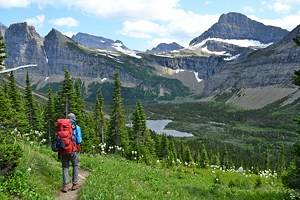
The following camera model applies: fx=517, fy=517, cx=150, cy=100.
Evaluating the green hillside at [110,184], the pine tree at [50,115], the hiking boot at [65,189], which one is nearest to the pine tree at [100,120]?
the pine tree at [50,115]

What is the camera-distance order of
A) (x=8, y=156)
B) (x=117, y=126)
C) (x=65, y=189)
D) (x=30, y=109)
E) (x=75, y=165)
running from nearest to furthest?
(x=8, y=156)
(x=65, y=189)
(x=75, y=165)
(x=30, y=109)
(x=117, y=126)

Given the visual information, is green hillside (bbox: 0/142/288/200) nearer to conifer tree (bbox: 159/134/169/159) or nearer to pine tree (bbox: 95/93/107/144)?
pine tree (bbox: 95/93/107/144)

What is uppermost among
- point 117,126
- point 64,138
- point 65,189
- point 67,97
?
point 64,138

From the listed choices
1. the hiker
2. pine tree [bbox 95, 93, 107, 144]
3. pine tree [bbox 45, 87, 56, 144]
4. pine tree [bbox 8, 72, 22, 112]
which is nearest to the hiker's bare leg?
the hiker

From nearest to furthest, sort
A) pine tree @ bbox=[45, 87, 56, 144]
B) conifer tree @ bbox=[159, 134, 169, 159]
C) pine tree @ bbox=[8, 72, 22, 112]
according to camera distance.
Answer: pine tree @ bbox=[8, 72, 22, 112] < pine tree @ bbox=[45, 87, 56, 144] < conifer tree @ bbox=[159, 134, 169, 159]

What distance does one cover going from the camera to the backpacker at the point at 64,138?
723 inches

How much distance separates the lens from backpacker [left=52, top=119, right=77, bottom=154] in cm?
1836

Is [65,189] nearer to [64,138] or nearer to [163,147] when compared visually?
[64,138]

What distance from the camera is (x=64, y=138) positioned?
18328 millimetres

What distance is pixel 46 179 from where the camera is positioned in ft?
62.9

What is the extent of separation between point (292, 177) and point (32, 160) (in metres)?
10.6

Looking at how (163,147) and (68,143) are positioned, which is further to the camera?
(163,147)

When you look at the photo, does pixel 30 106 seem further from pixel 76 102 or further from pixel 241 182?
pixel 241 182

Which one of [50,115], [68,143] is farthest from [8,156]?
[50,115]
